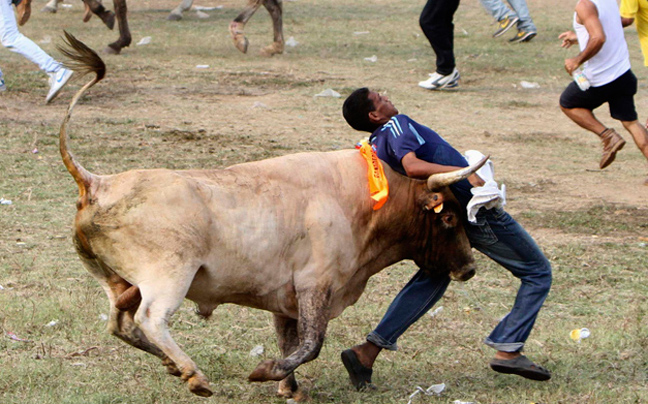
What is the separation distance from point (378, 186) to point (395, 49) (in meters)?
9.86

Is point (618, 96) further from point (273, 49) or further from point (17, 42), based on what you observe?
point (273, 49)

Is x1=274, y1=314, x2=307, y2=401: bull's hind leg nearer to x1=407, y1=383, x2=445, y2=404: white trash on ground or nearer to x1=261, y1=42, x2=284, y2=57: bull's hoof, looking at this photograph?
x1=407, y1=383, x2=445, y2=404: white trash on ground

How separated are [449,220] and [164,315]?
137cm

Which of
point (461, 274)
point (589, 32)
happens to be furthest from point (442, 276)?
point (589, 32)

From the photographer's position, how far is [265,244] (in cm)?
370

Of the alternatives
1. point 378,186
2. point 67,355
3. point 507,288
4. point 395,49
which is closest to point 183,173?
point 378,186

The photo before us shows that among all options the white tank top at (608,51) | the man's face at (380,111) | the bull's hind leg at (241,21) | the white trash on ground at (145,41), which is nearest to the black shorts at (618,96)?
the white tank top at (608,51)

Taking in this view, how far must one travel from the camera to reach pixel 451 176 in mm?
3852

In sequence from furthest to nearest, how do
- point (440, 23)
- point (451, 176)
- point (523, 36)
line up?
point (523, 36) → point (440, 23) → point (451, 176)

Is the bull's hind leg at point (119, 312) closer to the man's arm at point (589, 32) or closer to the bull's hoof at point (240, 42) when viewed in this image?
the man's arm at point (589, 32)

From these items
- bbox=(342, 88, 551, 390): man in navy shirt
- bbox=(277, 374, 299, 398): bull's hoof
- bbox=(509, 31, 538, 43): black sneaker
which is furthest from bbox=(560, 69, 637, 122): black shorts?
bbox=(509, 31, 538, 43): black sneaker

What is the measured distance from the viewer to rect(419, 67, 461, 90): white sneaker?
36.9ft

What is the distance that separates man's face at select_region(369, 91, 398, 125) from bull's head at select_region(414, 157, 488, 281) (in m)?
0.41

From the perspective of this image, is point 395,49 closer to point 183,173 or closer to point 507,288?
point 507,288
